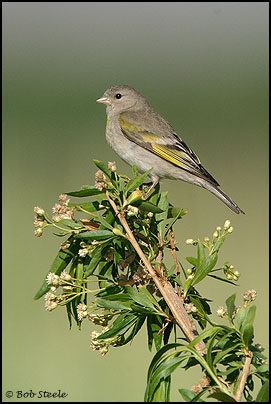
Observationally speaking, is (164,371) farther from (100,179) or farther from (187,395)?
(100,179)

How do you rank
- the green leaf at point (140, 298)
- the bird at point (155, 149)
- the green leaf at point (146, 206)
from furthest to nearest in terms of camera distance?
the bird at point (155, 149), the green leaf at point (146, 206), the green leaf at point (140, 298)

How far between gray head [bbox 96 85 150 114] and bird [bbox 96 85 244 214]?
0.65 ft

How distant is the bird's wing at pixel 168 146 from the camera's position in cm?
389

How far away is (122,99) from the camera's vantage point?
4.78 m

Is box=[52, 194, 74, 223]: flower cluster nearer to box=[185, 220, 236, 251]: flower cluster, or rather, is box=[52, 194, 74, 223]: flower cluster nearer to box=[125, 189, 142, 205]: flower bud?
box=[125, 189, 142, 205]: flower bud

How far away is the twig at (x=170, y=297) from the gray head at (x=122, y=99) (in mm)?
3323

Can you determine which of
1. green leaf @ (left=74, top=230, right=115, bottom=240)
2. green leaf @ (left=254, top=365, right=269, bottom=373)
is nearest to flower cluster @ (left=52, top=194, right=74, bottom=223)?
green leaf @ (left=74, top=230, right=115, bottom=240)

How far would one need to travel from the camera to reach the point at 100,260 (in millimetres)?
1577

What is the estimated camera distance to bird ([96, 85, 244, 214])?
388 centimetres

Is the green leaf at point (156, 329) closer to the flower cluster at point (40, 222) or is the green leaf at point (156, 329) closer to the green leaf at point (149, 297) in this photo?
the green leaf at point (149, 297)

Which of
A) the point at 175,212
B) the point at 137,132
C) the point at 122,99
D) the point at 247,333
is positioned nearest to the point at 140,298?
the point at 247,333

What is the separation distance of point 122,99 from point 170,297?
11.7ft

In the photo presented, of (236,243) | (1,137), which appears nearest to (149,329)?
(236,243)

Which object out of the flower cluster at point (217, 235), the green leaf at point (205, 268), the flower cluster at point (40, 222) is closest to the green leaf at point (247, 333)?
the green leaf at point (205, 268)
